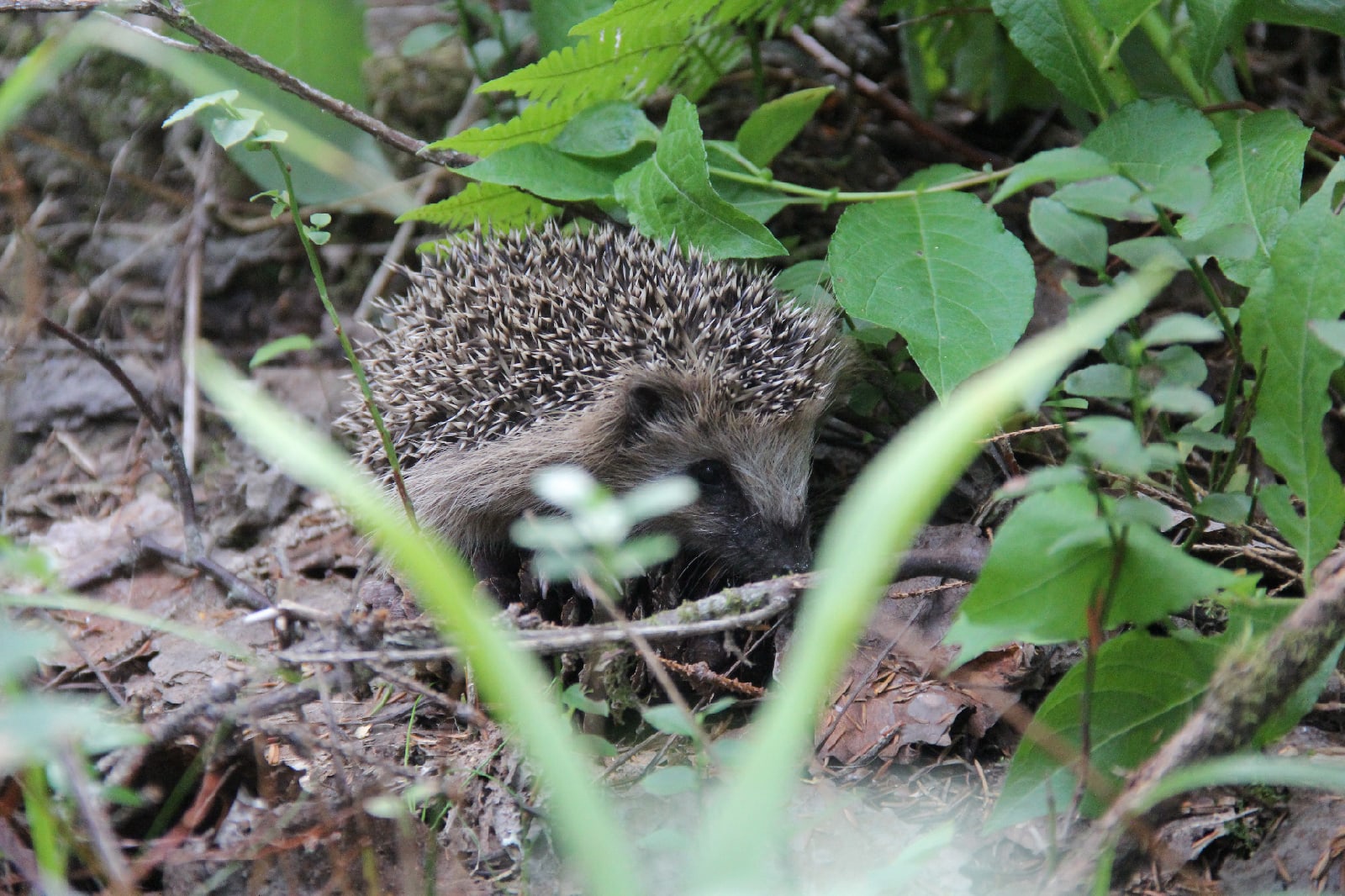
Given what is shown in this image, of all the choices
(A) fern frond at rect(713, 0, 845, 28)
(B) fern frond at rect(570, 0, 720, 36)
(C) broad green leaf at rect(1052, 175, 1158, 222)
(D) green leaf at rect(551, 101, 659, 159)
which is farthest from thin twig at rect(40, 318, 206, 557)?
(C) broad green leaf at rect(1052, 175, 1158, 222)

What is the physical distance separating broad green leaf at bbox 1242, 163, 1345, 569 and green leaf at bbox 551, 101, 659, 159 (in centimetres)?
188

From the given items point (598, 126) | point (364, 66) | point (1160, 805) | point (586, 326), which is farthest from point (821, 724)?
point (364, 66)

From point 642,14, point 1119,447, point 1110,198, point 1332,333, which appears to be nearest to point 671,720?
point 1119,447

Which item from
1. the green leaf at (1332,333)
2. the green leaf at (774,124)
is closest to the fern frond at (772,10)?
the green leaf at (774,124)

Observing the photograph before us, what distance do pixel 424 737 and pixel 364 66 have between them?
3691mm

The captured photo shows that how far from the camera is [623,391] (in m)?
3.39

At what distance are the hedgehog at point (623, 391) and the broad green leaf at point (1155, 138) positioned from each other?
38.6 inches

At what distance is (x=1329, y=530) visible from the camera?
7.00ft

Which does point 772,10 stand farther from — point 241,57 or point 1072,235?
point 1072,235

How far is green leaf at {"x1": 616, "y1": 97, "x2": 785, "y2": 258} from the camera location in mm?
3049

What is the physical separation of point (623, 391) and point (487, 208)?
0.79 m

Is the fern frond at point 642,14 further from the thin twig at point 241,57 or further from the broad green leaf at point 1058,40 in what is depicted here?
the broad green leaf at point 1058,40

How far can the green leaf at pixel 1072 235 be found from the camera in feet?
6.49

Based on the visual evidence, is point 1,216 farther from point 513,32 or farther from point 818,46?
point 818,46
